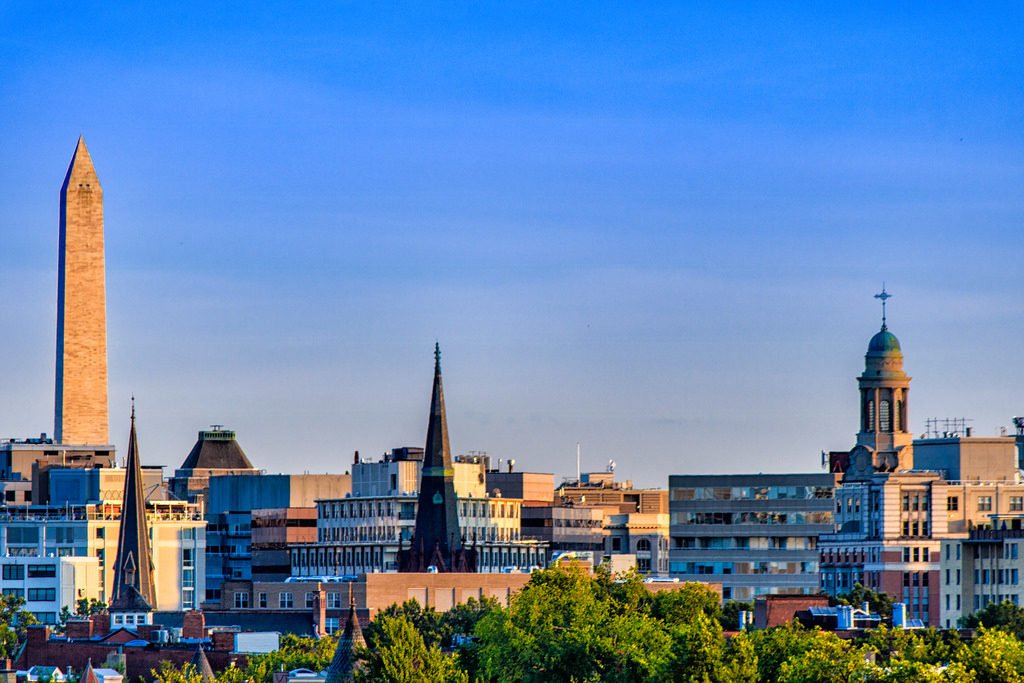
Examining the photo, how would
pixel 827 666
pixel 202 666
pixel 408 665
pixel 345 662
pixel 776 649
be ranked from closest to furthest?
pixel 827 666 < pixel 776 649 < pixel 408 665 < pixel 345 662 < pixel 202 666

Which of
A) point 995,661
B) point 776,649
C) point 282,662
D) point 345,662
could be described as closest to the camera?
point 995,661

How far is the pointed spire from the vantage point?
17050 cm

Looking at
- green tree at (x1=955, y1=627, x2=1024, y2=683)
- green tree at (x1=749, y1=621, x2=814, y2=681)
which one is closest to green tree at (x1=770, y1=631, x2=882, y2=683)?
green tree at (x1=749, y1=621, x2=814, y2=681)

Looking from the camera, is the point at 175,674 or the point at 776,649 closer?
the point at 776,649

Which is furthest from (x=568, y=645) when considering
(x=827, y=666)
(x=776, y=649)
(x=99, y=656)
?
(x=99, y=656)

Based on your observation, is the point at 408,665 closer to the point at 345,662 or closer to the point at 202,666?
the point at 345,662

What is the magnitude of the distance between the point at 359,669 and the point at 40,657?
47483mm

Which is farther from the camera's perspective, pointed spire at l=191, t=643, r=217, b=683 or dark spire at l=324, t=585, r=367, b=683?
pointed spire at l=191, t=643, r=217, b=683

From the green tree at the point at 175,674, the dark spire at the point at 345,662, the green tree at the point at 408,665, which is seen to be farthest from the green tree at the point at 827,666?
the green tree at the point at 175,674

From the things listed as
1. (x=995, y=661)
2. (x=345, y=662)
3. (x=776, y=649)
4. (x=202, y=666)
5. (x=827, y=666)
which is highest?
(x=776, y=649)

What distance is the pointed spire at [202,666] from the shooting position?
559 feet

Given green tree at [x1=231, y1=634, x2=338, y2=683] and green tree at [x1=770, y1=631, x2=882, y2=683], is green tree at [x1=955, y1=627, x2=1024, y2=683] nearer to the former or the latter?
green tree at [x1=770, y1=631, x2=882, y2=683]

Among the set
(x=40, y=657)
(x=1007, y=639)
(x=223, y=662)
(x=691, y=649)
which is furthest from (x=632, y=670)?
(x=40, y=657)

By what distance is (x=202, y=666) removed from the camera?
172 metres
